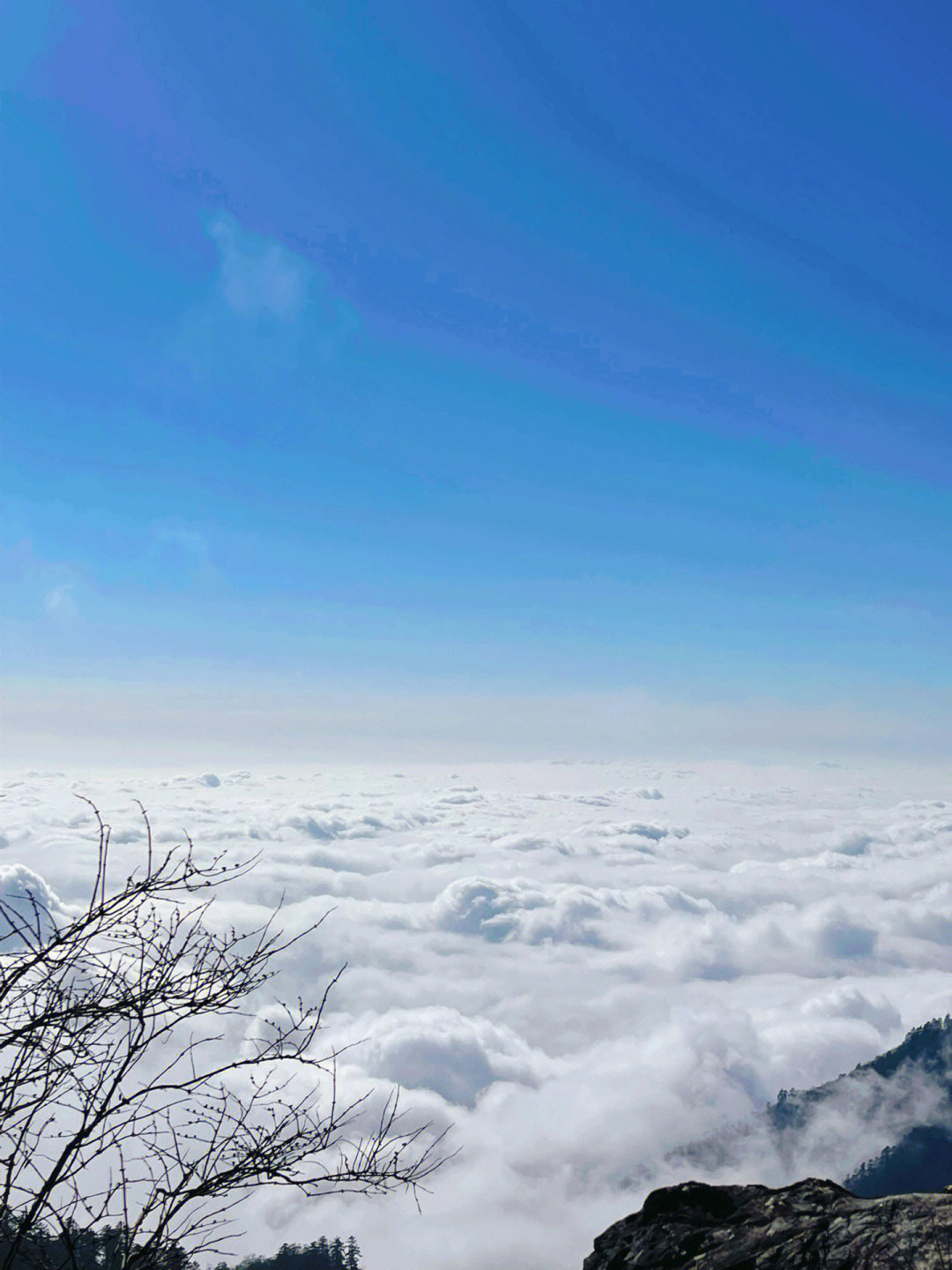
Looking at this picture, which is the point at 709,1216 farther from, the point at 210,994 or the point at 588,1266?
the point at 210,994

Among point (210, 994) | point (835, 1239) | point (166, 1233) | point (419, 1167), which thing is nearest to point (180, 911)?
point (210, 994)

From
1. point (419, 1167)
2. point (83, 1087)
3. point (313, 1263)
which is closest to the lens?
point (83, 1087)

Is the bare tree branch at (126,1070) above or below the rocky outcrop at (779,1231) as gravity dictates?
above

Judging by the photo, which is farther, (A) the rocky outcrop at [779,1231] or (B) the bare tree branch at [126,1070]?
(A) the rocky outcrop at [779,1231]

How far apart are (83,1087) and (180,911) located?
1.48m

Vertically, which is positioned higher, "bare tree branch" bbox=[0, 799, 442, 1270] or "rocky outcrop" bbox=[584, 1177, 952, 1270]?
"bare tree branch" bbox=[0, 799, 442, 1270]

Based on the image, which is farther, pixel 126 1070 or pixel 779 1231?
pixel 779 1231

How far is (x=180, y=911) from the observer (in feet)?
21.9

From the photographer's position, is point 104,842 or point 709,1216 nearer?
point 104,842

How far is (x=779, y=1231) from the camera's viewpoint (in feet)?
41.9

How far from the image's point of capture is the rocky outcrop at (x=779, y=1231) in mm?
11281

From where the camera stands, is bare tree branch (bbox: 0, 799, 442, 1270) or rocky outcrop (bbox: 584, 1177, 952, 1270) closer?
bare tree branch (bbox: 0, 799, 442, 1270)

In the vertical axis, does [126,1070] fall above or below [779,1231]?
above

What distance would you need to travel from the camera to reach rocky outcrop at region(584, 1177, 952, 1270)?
11281 mm
